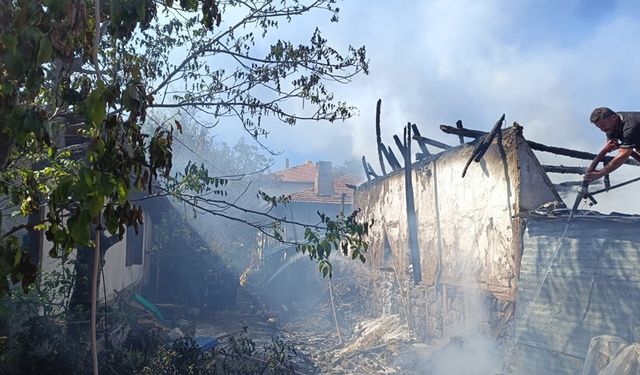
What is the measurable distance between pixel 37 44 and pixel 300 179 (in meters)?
42.4

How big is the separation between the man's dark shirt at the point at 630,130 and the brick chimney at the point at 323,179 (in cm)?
2750

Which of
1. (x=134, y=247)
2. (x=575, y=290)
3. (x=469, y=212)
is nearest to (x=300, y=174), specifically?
(x=134, y=247)

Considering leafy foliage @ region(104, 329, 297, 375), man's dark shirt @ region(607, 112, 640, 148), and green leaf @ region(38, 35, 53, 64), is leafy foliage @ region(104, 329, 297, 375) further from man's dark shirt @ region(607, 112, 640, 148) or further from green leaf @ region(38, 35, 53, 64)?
man's dark shirt @ region(607, 112, 640, 148)

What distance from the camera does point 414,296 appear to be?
10.8m

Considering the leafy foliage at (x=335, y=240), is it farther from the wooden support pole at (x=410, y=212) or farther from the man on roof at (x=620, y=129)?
the wooden support pole at (x=410, y=212)

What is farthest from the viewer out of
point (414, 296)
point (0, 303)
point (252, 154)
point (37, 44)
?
point (252, 154)

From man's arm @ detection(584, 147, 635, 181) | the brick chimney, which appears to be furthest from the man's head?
the brick chimney

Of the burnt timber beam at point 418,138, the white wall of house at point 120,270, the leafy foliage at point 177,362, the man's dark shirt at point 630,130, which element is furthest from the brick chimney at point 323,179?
the man's dark shirt at point 630,130

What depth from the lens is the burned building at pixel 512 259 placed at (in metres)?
5.93

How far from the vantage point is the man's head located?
5645mm

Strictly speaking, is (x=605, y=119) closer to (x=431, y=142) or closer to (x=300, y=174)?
(x=431, y=142)

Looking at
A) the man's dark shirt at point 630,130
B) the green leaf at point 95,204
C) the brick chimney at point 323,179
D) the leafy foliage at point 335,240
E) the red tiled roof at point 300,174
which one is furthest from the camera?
the red tiled roof at point 300,174

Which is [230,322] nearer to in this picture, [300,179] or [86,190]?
[86,190]

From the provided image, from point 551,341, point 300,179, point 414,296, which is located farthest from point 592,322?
point 300,179
